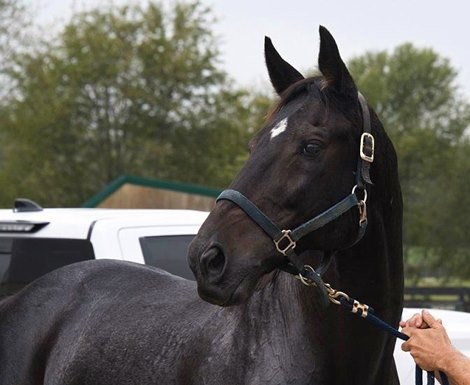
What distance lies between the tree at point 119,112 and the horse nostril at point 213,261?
24.1 metres

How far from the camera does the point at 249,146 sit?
3504 millimetres

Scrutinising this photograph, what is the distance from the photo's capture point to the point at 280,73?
376cm

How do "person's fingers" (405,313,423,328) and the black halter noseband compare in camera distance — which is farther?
"person's fingers" (405,313,423,328)

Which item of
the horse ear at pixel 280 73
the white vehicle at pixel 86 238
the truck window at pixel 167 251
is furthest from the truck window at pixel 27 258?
the horse ear at pixel 280 73

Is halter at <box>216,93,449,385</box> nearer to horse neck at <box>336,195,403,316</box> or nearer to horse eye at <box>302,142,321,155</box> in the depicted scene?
horse neck at <box>336,195,403,316</box>

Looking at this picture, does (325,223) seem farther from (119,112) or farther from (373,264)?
(119,112)

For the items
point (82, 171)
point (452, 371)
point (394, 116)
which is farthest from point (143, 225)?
point (394, 116)

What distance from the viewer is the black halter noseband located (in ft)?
10.7

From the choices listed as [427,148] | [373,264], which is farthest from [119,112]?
[373,264]

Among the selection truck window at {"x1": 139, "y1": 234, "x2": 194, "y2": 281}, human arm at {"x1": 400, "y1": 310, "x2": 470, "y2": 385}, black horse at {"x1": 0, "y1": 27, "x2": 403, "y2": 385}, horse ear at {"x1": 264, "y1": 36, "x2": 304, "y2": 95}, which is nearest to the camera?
black horse at {"x1": 0, "y1": 27, "x2": 403, "y2": 385}

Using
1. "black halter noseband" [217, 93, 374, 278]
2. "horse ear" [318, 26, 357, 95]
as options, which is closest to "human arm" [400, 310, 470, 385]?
"black halter noseband" [217, 93, 374, 278]

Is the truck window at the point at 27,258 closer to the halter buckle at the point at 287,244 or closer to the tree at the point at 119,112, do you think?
the halter buckle at the point at 287,244

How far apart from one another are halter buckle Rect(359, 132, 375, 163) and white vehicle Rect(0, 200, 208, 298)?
102 inches

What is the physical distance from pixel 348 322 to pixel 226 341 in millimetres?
433
